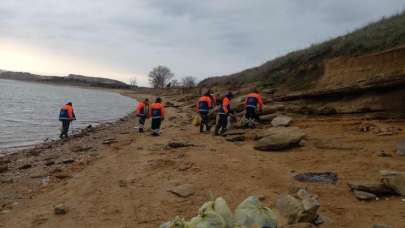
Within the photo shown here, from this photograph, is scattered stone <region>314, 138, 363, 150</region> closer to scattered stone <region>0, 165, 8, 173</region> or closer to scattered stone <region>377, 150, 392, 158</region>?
scattered stone <region>377, 150, 392, 158</region>

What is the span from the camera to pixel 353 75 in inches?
533

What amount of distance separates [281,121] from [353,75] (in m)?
3.54

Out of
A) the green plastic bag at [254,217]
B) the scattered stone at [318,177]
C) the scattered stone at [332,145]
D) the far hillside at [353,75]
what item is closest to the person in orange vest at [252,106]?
the far hillside at [353,75]

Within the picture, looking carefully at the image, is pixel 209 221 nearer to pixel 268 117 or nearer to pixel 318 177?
pixel 318 177

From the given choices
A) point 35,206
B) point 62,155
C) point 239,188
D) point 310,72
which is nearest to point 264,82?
point 310,72

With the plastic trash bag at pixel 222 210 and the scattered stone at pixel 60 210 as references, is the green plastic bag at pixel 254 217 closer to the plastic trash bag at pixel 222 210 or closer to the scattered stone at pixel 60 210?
the plastic trash bag at pixel 222 210

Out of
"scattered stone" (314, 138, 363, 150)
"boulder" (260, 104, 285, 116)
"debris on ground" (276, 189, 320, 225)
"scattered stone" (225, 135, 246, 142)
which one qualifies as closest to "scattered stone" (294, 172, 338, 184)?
"debris on ground" (276, 189, 320, 225)

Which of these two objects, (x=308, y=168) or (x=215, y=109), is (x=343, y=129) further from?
(x=215, y=109)

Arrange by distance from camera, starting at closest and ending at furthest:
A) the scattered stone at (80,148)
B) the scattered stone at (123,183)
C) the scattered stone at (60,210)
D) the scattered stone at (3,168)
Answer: the scattered stone at (60,210)
the scattered stone at (123,183)
the scattered stone at (3,168)
the scattered stone at (80,148)

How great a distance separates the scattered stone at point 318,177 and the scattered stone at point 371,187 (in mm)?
558

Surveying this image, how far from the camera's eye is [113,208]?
621 cm

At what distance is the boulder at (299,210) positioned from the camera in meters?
4.77

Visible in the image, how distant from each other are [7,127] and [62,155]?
35.7 feet

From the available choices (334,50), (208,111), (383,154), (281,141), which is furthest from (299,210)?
(334,50)
